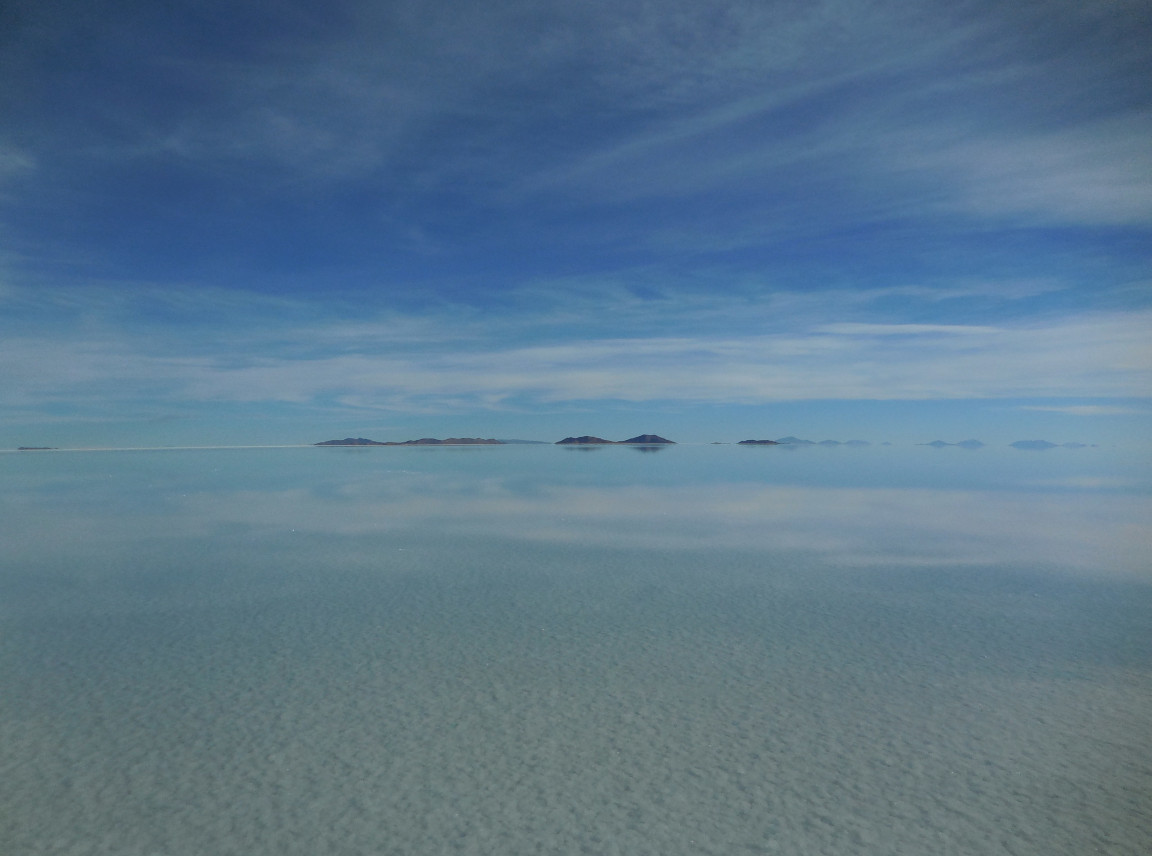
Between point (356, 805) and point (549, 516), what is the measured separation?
21.9 meters

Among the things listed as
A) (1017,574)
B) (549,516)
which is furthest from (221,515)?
(1017,574)

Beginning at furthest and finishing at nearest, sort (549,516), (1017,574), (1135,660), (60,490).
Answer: (60,490)
(549,516)
(1017,574)
(1135,660)

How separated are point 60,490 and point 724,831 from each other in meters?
51.5

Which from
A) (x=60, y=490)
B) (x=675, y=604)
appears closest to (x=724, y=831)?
(x=675, y=604)

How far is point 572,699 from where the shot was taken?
32.0 feet

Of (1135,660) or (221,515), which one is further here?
(221,515)

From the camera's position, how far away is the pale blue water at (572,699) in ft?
23.0

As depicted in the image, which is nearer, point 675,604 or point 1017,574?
point 675,604

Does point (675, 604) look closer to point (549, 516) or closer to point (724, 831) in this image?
point (724, 831)

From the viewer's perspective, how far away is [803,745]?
8477 mm

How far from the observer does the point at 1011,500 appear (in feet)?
126

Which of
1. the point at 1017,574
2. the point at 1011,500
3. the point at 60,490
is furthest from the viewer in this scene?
the point at 60,490

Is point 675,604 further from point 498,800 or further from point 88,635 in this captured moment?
point 88,635

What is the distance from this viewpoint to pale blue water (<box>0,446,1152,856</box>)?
6996mm
